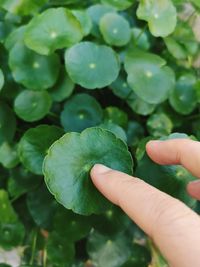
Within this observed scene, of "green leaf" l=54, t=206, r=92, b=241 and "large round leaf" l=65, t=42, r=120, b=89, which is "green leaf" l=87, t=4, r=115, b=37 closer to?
"large round leaf" l=65, t=42, r=120, b=89

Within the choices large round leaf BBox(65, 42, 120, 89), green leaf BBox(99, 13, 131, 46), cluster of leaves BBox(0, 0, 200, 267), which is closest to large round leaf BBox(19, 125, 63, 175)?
cluster of leaves BBox(0, 0, 200, 267)

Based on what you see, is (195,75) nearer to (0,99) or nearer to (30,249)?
(0,99)

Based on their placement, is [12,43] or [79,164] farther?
[12,43]

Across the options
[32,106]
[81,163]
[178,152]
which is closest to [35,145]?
[32,106]

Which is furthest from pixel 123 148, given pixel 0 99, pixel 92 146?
pixel 0 99

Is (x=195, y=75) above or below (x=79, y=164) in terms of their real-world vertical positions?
below

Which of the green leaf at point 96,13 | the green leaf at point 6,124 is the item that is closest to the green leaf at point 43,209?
the green leaf at point 6,124
